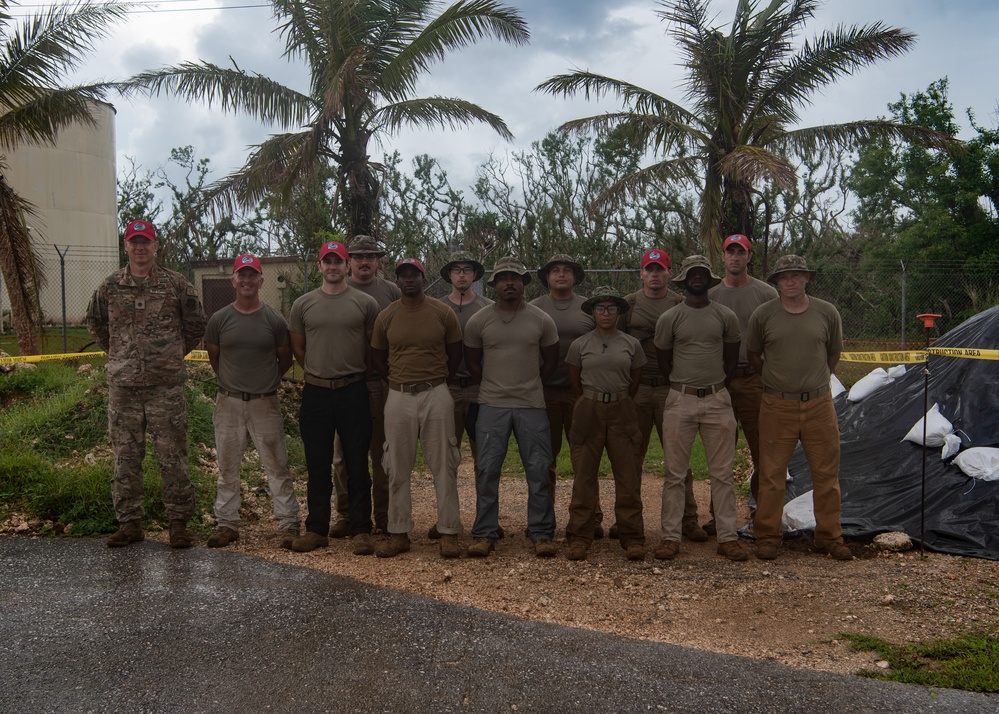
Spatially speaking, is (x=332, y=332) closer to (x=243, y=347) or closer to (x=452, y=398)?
(x=243, y=347)

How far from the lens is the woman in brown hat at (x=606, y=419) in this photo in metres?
5.93

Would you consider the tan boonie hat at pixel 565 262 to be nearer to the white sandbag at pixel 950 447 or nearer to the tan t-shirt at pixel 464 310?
the tan t-shirt at pixel 464 310

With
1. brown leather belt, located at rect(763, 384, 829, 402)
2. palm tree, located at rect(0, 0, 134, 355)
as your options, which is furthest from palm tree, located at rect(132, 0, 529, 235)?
brown leather belt, located at rect(763, 384, 829, 402)

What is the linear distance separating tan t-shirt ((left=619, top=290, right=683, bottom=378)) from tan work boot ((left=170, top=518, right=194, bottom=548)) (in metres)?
3.30

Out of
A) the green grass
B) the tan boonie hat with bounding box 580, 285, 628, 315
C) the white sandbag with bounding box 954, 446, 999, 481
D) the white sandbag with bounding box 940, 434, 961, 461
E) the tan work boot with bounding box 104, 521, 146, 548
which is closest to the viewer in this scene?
the green grass

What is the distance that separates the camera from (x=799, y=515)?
21.1 ft

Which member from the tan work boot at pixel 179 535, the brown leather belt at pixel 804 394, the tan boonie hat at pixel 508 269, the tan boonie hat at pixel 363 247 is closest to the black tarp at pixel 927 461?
the brown leather belt at pixel 804 394

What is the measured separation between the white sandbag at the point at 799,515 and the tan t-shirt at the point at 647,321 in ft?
4.53

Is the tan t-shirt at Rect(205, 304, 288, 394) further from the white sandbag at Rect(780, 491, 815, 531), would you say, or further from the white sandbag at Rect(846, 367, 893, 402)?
the white sandbag at Rect(846, 367, 893, 402)

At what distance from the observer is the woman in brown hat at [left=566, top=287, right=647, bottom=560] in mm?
5930

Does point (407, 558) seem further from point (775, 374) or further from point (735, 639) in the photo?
point (775, 374)

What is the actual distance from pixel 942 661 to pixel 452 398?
3343 mm

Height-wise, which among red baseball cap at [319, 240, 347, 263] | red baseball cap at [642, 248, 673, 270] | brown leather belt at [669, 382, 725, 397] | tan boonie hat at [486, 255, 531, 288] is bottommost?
brown leather belt at [669, 382, 725, 397]

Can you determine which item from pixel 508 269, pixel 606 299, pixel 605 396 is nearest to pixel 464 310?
pixel 508 269
